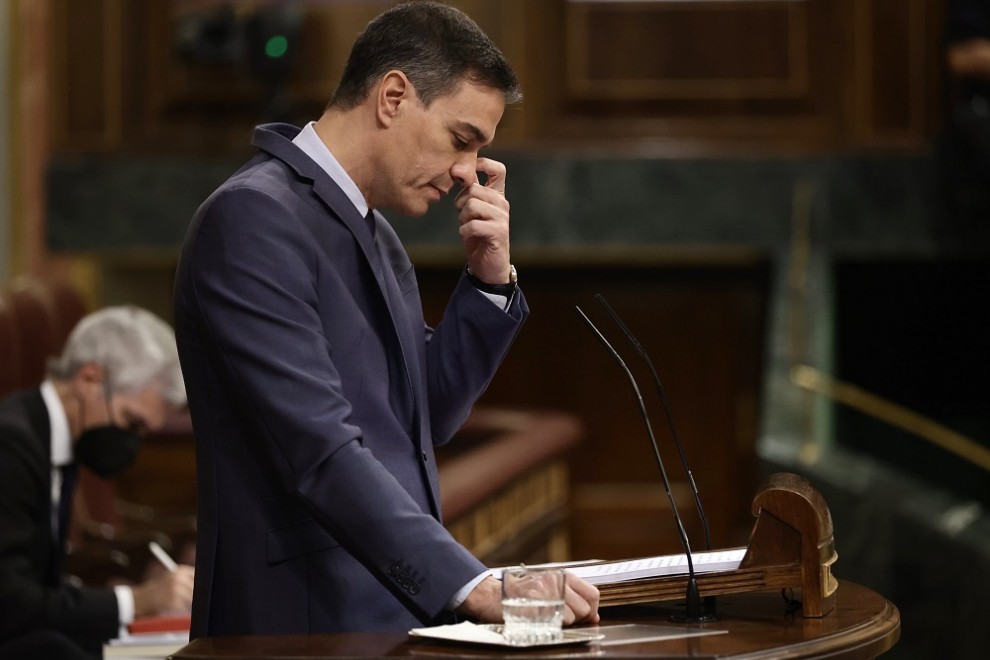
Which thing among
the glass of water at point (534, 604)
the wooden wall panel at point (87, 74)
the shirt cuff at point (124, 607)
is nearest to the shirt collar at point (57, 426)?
the shirt cuff at point (124, 607)

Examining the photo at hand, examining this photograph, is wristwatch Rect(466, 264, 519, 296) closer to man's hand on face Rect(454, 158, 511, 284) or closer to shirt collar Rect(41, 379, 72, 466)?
man's hand on face Rect(454, 158, 511, 284)

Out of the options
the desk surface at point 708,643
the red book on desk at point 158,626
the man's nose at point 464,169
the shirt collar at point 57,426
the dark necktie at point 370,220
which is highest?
the man's nose at point 464,169

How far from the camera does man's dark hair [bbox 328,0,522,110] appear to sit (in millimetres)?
2082

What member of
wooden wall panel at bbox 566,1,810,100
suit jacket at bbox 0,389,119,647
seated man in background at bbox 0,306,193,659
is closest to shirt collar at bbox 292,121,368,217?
seated man in background at bbox 0,306,193,659

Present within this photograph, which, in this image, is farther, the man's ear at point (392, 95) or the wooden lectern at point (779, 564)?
the man's ear at point (392, 95)

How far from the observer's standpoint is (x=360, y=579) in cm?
195

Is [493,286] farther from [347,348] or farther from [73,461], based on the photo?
[73,461]

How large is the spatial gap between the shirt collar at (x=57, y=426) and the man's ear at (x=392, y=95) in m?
1.58

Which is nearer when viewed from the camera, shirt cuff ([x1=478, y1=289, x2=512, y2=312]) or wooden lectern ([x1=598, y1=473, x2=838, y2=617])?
wooden lectern ([x1=598, y1=473, x2=838, y2=617])

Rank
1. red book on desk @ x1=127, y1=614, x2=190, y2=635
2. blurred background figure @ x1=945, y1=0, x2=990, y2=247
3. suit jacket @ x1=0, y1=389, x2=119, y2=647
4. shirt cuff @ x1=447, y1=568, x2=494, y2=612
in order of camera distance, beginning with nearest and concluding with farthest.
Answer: shirt cuff @ x1=447, y1=568, x2=494, y2=612 < suit jacket @ x1=0, y1=389, x2=119, y2=647 < red book on desk @ x1=127, y1=614, x2=190, y2=635 < blurred background figure @ x1=945, y1=0, x2=990, y2=247

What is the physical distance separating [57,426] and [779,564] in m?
1.99

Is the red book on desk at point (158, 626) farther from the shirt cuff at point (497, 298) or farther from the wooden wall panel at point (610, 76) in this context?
the wooden wall panel at point (610, 76)

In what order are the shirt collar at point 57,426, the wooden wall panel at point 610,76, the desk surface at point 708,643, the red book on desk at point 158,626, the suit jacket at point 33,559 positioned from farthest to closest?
the wooden wall panel at point 610,76, the shirt collar at point 57,426, the red book on desk at point 158,626, the suit jacket at point 33,559, the desk surface at point 708,643

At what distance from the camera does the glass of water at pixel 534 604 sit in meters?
1.72
